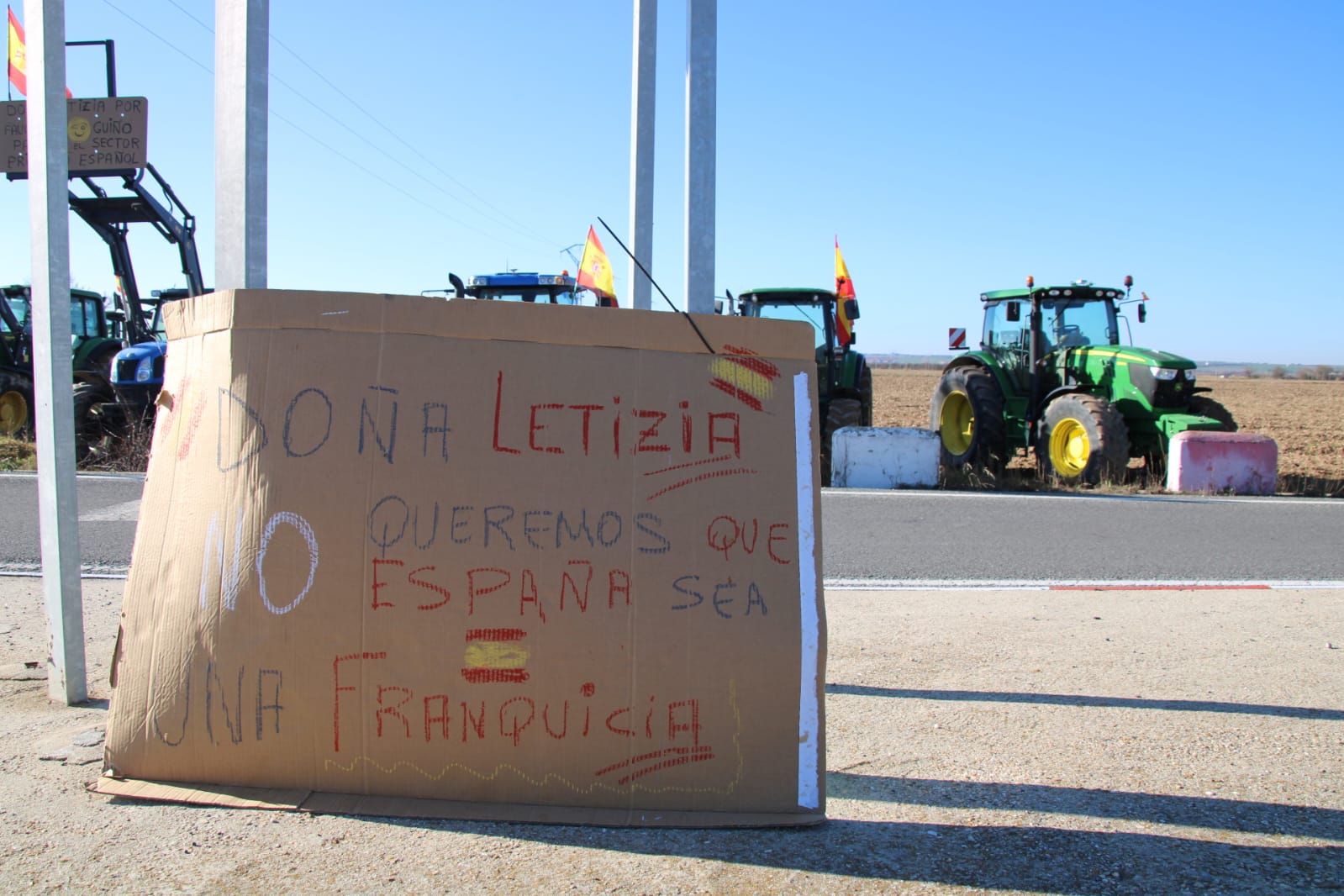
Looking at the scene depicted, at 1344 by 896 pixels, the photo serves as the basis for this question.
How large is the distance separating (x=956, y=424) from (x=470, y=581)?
1300 cm

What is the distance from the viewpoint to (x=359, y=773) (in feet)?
9.07

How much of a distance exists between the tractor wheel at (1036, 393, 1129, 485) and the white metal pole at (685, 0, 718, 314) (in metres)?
7.97

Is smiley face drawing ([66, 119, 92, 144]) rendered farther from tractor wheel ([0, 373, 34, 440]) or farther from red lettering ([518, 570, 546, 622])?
red lettering ([518, 570, 546, 622])

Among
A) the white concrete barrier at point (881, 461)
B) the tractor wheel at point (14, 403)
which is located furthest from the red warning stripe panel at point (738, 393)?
the tractor wheel at point (14, 403)

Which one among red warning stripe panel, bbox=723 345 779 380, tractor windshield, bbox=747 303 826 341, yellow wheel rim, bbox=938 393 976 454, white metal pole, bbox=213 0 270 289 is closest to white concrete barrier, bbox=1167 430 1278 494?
yellow wheel rim, bbox=938 393 976 454

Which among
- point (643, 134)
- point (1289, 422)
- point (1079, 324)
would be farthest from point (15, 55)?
point (1289, 422)

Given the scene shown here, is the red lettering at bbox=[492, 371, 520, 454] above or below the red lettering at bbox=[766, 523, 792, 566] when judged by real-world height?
above

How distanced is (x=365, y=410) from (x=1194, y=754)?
298 cm

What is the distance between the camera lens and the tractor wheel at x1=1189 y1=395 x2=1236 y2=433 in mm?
12625

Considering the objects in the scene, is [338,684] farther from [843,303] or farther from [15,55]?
[843,303]

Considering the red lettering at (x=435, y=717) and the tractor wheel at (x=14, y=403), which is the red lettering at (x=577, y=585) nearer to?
the red lettering at (x=435, y=717)

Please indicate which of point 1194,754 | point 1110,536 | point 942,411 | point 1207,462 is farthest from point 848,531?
point 942,411

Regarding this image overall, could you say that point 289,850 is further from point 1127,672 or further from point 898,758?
point 1127,672

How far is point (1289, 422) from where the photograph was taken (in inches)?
1192
